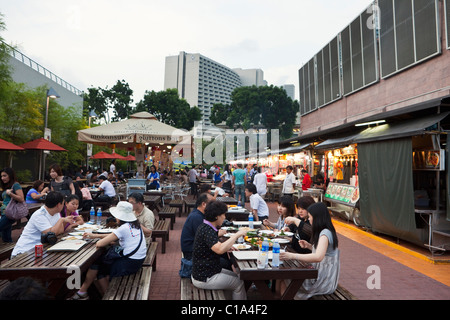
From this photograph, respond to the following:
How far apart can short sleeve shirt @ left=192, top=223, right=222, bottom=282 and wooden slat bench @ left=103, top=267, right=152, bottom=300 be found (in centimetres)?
61

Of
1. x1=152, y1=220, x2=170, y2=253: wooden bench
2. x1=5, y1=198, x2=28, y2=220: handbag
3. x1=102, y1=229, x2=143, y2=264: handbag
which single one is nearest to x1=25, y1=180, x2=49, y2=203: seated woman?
x1=5, y1=198, x2=28, y2=220: handbag

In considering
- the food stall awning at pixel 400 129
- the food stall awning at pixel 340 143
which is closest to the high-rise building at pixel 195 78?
the food stall awning at pixel 340 143

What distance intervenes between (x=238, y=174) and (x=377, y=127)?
5.80 metres

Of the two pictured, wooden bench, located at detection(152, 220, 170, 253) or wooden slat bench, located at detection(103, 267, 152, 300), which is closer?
wooden slat bench, located at detection(103, 267, 152, 300)

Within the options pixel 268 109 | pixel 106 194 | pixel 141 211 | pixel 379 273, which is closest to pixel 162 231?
pixel 141 211

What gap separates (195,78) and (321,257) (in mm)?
137618

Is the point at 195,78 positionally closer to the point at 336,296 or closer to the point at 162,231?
the point at 162,231

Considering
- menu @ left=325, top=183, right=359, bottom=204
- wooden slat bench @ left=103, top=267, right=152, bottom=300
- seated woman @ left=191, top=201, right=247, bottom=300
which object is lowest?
wooden slat bench @ left=103, top=267, right=152, bottom=300

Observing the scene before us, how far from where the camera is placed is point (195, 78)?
445 ft

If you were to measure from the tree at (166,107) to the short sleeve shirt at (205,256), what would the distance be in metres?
35.7

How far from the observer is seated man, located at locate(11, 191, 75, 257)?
4.31 meters

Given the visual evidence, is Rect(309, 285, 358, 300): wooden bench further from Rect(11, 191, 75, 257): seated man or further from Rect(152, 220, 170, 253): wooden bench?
Rect(152, 220, 170, 253): wooden bench

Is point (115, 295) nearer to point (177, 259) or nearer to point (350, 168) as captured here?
point (177, 259)
